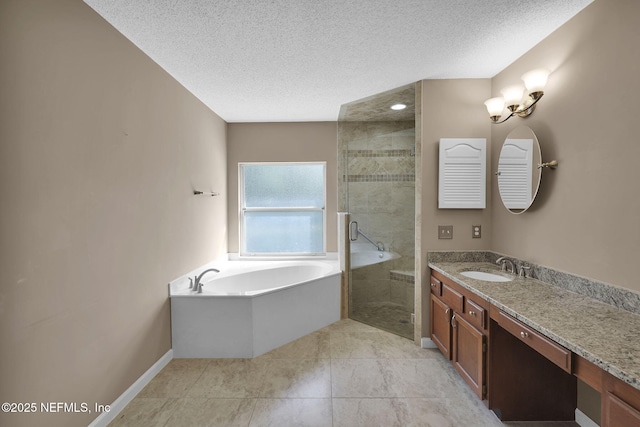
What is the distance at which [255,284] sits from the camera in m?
3.49

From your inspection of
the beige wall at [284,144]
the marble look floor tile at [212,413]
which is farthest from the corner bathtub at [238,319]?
the beige wall at [284,144]

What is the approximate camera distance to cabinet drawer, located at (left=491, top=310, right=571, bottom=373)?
118 centimetres

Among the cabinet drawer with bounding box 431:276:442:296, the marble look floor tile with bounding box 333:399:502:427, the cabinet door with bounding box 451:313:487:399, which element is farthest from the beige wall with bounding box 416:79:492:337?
the marble look floor tile with bounding box 333:399:502:427

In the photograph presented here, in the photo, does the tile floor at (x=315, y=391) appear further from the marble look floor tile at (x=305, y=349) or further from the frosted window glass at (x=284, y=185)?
the frosted window glass at (x=284, y=185)

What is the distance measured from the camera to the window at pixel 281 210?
13.1 ft

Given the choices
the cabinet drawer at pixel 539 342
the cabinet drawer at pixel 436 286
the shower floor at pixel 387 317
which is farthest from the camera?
the shower floor at pixel 387 317

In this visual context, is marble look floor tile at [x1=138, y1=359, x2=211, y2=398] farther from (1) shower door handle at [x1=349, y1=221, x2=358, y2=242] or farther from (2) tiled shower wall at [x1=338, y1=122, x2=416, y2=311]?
(1) shower door handle at [x1=349, y1=221, x2=358, y2=242]

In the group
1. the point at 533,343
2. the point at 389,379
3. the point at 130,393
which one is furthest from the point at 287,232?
the point at 533,343

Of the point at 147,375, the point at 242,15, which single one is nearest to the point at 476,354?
the point at 147,375

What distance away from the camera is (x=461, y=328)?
2.04 m

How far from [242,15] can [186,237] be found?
1990 mm

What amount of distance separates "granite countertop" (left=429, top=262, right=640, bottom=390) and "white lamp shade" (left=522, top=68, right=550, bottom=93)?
1.32 meters

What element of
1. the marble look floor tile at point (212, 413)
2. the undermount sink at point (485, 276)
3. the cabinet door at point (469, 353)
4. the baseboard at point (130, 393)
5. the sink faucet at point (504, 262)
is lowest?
the marble look floor tile at point (212, 413)

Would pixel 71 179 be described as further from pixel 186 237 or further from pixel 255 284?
pixel 255 284
